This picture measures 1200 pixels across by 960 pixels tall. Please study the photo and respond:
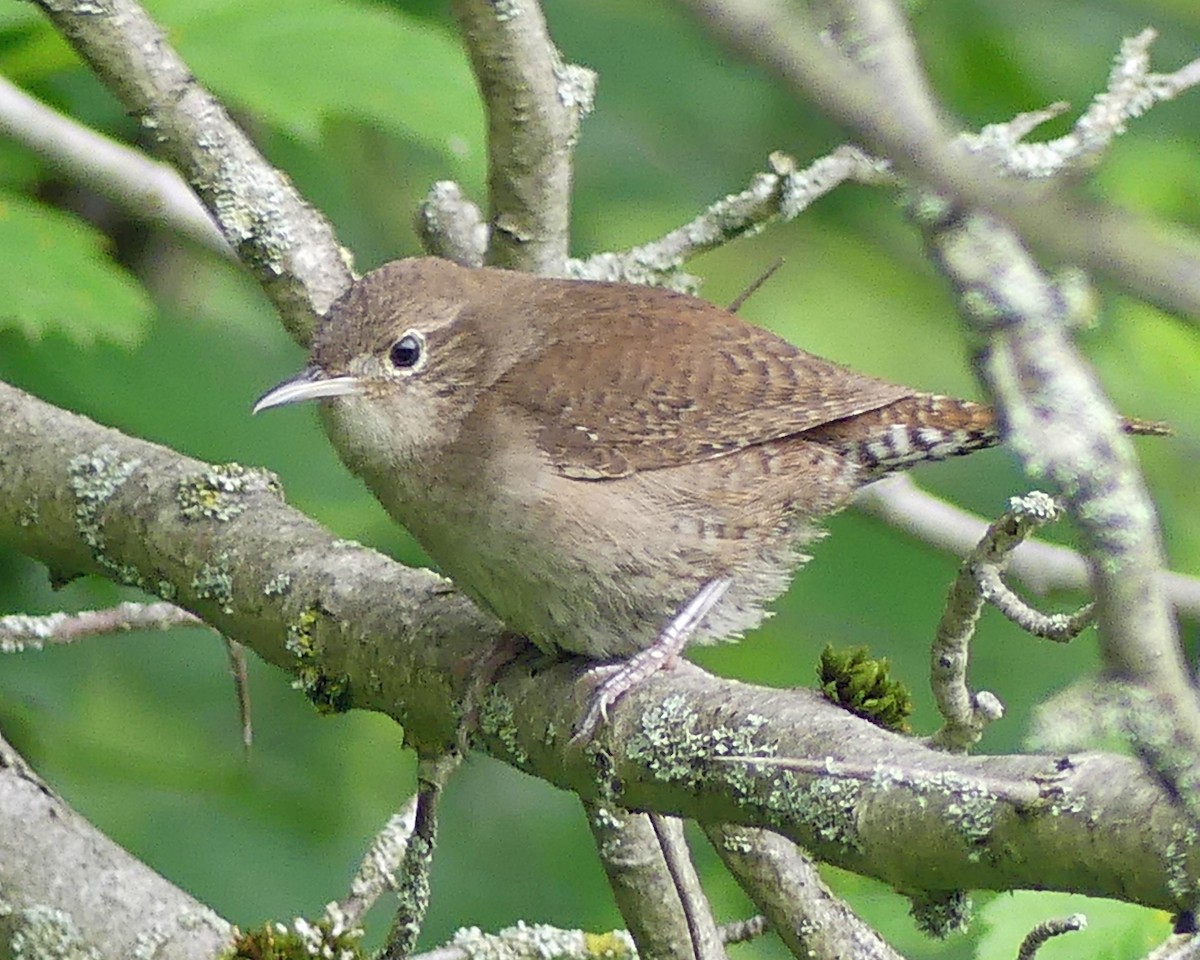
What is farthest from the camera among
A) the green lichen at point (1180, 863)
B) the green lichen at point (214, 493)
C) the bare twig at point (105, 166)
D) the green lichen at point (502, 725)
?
the bare twig at point (105, 166)

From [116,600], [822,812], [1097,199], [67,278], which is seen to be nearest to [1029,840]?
[822,812]

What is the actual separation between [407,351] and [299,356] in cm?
161

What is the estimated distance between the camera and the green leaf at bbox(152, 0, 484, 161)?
3684 mm

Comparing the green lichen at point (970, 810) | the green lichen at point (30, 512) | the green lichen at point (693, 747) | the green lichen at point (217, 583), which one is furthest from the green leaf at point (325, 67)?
the green lichen at point (970, 810)

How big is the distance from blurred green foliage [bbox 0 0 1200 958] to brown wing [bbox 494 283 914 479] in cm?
48

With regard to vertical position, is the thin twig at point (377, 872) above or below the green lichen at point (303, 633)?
below

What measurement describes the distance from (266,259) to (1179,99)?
10.00 feet

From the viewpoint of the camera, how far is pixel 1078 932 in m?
2.51

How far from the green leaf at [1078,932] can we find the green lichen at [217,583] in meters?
1.38

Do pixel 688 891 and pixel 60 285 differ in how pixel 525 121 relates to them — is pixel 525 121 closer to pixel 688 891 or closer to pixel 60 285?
pixel 60 285

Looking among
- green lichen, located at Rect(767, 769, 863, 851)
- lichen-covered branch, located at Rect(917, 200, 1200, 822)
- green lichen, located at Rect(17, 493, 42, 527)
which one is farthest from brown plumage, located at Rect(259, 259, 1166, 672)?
lichen-covered branch, located at Rect(917, 200, 1200, 822)

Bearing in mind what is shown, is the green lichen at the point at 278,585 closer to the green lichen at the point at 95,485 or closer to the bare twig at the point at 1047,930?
the green lichen at the point at 95,485

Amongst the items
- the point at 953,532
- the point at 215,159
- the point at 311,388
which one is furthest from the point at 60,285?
the point at 953,532

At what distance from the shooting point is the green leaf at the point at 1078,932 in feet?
8.10
